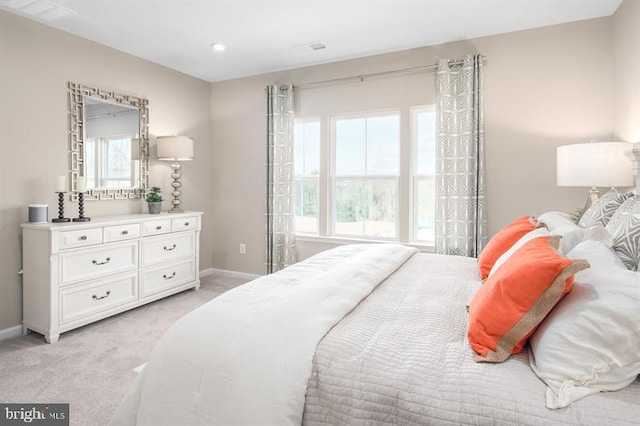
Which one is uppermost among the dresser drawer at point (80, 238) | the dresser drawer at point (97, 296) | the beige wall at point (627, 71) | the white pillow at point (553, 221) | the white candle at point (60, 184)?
the beige wall at point (627, 71)

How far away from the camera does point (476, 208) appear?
3.49 metres

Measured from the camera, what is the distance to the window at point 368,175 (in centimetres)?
388

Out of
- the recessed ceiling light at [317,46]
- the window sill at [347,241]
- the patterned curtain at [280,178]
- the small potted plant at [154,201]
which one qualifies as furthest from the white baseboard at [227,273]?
the recessed ceiling light at [317,46]

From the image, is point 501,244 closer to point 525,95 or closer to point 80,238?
point 525,95

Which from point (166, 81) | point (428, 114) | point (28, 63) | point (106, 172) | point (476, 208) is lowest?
point (476, 208)

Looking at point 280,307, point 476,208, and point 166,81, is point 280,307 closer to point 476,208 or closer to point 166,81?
point 476,208

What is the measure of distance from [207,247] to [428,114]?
10.7 ft

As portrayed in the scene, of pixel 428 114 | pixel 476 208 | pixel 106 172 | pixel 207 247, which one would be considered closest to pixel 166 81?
pixel 106 172

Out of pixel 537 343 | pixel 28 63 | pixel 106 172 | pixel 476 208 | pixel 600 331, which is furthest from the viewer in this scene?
pixel 106 172

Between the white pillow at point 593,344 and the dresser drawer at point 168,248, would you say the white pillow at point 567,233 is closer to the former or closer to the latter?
the white pillow at point 593,344

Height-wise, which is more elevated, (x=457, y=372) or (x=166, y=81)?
(x=166, y=81)

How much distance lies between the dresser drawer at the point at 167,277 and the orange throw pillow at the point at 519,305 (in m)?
3.26

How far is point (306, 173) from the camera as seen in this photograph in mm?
Result: 4500

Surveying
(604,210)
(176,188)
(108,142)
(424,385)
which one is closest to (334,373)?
(424,385)
